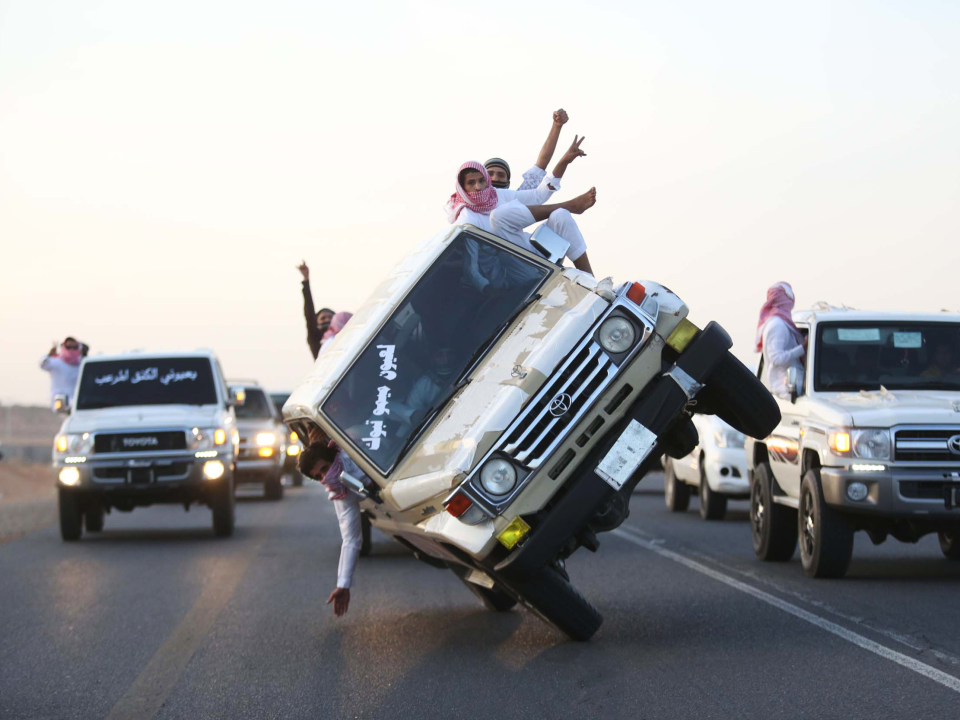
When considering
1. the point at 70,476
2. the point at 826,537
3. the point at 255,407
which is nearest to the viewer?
the point at 826,537

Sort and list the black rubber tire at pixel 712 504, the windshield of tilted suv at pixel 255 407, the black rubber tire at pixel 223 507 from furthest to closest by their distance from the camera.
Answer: the windshield of tilted suv at pixel 255 407 → the black rubber tire at pixel 712 504 → the black rubber tire at pixel 223 507

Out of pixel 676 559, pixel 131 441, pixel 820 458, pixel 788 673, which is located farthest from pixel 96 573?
pixel 788 673

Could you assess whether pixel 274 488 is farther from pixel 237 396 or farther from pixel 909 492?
pixel 909 492

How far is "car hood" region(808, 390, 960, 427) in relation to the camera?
10727mm

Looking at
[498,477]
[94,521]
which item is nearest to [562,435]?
[498,477]

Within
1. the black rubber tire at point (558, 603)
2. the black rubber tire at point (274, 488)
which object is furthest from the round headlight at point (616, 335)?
the black rubber tire at point (274, 488)

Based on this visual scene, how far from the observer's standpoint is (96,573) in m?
13.2

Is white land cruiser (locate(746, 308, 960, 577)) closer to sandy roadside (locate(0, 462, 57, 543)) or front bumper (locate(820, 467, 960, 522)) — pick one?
front bumper (locate(820, 467, 960, 522))

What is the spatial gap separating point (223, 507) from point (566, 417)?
A: 34.1 ft

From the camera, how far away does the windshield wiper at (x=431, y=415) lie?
26.8 ft

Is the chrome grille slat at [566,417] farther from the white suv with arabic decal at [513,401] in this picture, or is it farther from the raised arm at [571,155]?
the raised arm at [571,155]

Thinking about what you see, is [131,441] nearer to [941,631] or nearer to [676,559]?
[676,559]

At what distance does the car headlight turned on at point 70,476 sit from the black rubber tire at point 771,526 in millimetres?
8323

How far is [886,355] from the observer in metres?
12.0
